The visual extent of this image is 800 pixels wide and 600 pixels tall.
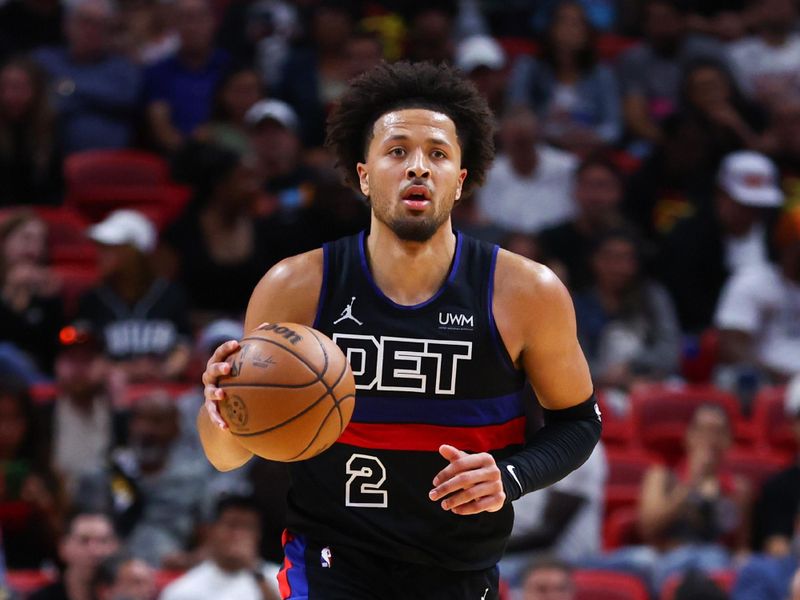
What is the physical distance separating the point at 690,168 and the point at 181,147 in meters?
3.77

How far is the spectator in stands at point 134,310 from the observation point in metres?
8.92

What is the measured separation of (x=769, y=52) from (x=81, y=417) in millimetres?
7163

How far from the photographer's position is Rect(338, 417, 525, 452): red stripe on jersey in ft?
14.0

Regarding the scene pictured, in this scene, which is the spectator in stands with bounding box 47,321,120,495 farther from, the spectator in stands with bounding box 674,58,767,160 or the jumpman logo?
the spectator in stands with bounding box 674,58,767,160

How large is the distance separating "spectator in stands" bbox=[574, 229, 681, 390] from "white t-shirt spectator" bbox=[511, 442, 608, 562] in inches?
55.5

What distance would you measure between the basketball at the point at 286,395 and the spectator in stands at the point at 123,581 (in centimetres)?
306

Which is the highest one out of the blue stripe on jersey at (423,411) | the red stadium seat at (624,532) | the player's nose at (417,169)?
the player's nose at (417,169)

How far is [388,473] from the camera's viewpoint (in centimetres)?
425

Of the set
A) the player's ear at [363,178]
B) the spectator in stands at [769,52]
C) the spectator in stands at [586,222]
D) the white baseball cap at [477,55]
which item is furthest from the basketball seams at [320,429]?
the spectator in stands at [769,52]

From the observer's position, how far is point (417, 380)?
4273 millimetres

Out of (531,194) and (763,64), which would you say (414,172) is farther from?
(763,64)

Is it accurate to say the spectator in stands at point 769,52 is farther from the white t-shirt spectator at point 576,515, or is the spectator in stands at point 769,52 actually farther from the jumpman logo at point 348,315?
the jumpman logo at point 348,315

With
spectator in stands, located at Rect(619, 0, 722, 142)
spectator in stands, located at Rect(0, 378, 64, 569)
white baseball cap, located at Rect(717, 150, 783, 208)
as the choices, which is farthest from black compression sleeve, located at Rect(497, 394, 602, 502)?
spectator in stands, located at Rect(619, 0, 722, 142)

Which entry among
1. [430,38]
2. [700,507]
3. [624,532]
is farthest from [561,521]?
[430,38]
